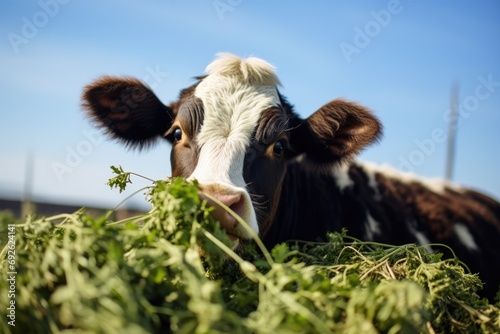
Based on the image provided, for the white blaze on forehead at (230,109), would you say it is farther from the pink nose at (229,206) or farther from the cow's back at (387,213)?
the cow's back at (387,213)

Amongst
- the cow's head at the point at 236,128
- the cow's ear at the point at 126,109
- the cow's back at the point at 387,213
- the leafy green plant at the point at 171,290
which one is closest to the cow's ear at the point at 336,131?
the cow's head at the point at 236,128

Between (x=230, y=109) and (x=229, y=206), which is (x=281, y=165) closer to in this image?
(x=230, y=109)

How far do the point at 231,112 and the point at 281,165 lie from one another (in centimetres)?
55

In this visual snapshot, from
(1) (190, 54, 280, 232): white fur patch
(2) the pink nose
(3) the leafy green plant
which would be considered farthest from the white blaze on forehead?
(3) the leafy green plant

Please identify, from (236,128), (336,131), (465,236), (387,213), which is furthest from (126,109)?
(465,236)

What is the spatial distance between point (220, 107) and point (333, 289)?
217cm

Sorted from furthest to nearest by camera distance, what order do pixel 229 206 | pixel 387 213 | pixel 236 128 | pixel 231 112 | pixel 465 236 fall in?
1. pixel 465 236
2. pixel 387 213
3. pixel 231 112
4. pixel 236 128
5. pixel 229 206

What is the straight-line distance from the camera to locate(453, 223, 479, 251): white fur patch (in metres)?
4.94

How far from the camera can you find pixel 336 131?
395 cm

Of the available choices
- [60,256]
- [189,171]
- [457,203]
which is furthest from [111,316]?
[457,203]

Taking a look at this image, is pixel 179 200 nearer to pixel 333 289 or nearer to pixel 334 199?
pixel 333 289

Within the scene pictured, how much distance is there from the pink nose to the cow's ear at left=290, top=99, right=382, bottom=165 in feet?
5.49

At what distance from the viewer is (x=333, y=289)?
4.27ft

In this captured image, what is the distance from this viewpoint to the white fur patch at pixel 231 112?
2.63 meters
